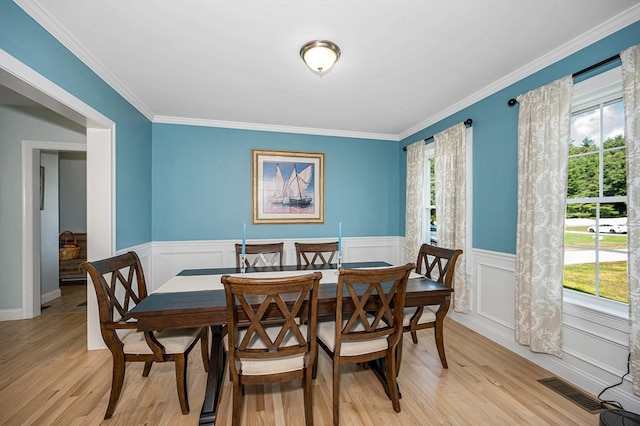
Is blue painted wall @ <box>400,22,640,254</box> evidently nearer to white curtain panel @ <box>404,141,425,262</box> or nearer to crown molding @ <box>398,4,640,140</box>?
crown molding @ <box>398,4,640,140</box>

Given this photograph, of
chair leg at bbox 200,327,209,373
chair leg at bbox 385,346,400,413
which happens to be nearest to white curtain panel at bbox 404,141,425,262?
chair leg at bbox 385,346,400,413

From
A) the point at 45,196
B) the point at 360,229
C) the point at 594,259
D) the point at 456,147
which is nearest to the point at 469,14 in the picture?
the point at 456,147

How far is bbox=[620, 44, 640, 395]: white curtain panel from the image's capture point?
1.73 meters

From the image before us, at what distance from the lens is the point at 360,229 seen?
14.8ft

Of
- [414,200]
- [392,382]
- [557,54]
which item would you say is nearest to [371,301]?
[392,382]

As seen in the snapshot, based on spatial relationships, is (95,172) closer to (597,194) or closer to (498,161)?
(498,161)

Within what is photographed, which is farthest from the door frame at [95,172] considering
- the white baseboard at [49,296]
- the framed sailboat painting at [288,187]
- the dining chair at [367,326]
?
the dining chair at [367,326]

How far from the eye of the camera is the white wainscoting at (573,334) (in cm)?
189

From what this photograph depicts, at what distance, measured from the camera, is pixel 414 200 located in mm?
4082

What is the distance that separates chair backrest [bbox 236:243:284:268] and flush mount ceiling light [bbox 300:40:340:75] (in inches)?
68.3

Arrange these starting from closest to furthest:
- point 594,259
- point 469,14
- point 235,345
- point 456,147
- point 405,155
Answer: point 235,345 → point 469,14 → point 594,259 → point 456,147 → point 405,155

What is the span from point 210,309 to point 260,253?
4.16 feet

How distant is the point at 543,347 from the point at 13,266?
558cm

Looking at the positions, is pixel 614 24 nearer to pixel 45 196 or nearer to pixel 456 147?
pixel 456 147
